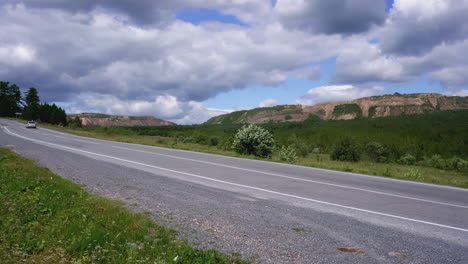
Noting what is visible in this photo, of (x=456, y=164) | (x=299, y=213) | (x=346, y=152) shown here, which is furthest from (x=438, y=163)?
(x=299, y=213)

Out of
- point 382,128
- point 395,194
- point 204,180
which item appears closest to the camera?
point 395,194

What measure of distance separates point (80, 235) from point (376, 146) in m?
58.9

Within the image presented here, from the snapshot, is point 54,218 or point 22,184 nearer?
point 54,218

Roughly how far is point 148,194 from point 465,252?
6.51m

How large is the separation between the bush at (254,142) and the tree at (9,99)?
4182 inches

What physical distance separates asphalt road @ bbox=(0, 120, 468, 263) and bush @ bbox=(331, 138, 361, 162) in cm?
3522

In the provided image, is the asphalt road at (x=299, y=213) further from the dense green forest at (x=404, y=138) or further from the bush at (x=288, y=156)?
the dense green forest at (x=404, y=138)

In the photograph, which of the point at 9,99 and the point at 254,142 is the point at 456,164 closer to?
the point at 254,142

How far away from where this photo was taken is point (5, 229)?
4.24m

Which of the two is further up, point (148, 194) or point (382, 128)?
point (382, 128)

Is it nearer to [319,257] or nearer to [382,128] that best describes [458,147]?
[382,128]

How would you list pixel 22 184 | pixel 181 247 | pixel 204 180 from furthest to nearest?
pixel 204 180, pixel 22 184, pixel 181 247

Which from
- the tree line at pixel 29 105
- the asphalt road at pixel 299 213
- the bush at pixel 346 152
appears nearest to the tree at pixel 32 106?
the tree line at pixel 29 105

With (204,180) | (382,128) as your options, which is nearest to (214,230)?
(204,180)
